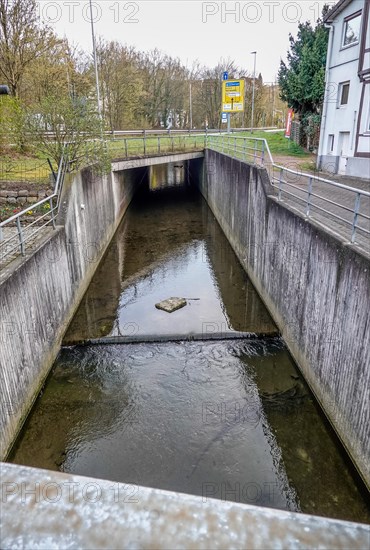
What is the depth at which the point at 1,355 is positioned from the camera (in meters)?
6.03

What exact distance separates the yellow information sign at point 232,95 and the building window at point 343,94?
1265cm

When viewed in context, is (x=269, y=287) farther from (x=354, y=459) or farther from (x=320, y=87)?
(x=320, y=87)

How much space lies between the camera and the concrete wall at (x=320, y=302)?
572 cm

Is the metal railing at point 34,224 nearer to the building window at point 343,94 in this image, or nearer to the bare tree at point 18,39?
the bare tree at point 18,39

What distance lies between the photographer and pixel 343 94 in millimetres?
16859

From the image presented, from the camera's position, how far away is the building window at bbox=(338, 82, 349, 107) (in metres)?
16.6

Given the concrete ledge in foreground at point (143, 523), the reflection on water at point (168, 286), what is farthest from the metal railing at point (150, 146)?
the concrete ledge in foreground at point (143, 523)

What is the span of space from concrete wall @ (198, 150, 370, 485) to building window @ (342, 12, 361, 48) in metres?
7.87

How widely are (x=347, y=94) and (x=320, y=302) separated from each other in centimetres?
1318

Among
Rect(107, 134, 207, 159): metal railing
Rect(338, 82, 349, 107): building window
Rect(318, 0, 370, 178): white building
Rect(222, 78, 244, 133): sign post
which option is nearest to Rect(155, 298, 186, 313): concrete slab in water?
Rect(318, 0, 370, 178): white building

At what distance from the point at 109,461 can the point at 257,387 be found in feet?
10.8

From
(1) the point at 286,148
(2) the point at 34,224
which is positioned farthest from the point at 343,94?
(2) the point at 34,224

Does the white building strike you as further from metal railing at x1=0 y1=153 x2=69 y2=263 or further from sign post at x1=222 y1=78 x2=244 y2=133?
sign post at x1=222 y1=78 x2=244 y2=133

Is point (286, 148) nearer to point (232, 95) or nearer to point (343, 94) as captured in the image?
point (232, 95)
